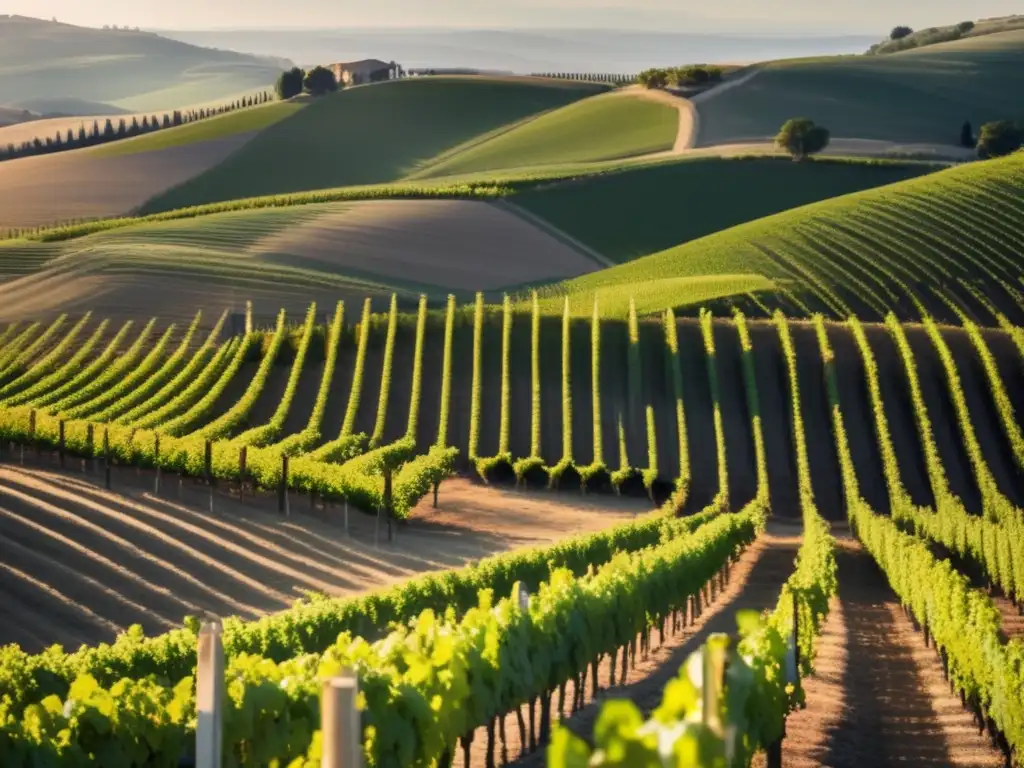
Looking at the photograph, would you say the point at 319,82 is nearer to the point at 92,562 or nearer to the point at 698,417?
the point at 698,417

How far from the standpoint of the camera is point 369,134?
143m

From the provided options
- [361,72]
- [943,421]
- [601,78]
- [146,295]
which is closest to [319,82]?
[361,72]

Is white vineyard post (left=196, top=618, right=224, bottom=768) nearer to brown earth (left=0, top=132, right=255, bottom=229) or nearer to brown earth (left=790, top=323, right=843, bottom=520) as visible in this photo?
brown earth (left=790, top=323, right=843, bottom=520)

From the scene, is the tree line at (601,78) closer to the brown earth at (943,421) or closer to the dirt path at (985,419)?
the dirt path at (985,419)

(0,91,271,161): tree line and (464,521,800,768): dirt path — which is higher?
(0,91,271,161): tree line

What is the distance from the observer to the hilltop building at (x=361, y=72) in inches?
6511

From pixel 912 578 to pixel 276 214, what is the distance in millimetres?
70488

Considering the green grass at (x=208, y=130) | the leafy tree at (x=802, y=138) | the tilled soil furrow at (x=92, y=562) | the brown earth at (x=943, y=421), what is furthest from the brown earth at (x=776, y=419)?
the green grass at (x=208, y=130)

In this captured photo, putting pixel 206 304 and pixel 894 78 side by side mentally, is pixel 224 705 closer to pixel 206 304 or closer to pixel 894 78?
pixel 206 304

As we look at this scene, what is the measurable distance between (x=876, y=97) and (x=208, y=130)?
5323 cm

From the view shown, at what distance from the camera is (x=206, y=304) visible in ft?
231

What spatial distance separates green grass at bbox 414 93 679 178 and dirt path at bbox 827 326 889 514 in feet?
214

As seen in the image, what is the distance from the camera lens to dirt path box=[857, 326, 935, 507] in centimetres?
5334

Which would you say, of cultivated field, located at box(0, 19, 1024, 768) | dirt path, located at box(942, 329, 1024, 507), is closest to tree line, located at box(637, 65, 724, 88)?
cultivated field, located at box(0, 19, 1024, 768)
